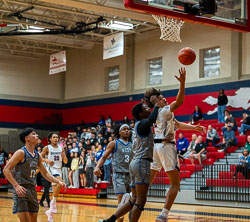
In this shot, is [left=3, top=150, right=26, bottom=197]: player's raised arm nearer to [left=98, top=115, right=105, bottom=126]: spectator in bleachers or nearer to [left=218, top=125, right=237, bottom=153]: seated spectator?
[left=218, top=125, right=237, bottom=153]: seated spectator

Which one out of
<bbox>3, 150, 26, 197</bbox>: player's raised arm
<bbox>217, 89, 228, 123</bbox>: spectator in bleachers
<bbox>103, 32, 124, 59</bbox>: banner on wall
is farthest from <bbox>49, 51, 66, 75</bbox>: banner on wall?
<bbox>3, 150, 26, 197</bbox>: player's raised arm

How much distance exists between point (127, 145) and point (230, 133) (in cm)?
1150

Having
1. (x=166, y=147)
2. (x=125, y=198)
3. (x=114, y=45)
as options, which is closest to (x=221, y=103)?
(x=114, y=45)

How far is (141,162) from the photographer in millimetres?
7629

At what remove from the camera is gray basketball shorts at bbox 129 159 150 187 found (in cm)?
754

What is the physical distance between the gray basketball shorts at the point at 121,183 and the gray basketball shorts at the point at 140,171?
1.13 m

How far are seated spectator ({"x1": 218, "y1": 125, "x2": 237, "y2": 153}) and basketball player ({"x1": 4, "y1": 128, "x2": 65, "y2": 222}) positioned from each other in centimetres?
1328

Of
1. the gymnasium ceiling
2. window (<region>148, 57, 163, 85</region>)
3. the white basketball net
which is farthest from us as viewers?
window (<region>148, 57, 163, 85</region>)

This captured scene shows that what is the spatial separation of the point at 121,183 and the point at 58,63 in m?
19.5

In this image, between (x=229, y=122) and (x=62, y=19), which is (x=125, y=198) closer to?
(x=229, y=122)

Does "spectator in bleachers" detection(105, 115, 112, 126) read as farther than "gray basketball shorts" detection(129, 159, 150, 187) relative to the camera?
Yes

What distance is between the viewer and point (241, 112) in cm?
2234

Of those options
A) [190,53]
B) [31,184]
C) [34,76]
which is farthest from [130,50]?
[31,184]

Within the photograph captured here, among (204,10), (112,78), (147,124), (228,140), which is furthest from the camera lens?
(112,78)
